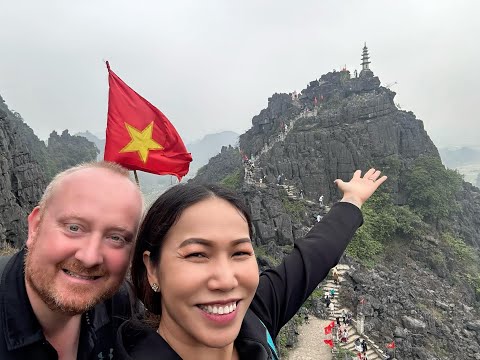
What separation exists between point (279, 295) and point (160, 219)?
1.26 m

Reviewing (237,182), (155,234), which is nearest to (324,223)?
(155,234)

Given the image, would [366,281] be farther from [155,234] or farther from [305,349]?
[155,234]

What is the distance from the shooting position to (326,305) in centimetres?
1814

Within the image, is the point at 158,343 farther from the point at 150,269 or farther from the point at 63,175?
the point at 63,175

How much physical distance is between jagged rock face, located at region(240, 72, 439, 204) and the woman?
32.4m

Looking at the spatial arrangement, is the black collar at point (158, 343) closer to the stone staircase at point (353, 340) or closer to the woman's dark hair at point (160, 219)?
the woman's dark hair at point (160, 219)

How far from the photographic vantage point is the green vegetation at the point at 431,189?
37.9m

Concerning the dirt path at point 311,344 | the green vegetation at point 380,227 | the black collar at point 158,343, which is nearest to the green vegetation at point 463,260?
the green vegetation at point 380,227

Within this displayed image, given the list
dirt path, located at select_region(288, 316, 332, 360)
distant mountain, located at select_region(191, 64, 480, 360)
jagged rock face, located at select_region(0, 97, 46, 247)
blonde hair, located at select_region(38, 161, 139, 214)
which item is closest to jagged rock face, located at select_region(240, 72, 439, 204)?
distant mountain, located at select_region(191, 64, 480, 360)

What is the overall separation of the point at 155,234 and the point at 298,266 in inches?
54.8

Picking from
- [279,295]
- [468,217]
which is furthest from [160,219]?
[468,217]

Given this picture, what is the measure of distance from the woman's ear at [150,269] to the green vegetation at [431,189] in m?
40.9

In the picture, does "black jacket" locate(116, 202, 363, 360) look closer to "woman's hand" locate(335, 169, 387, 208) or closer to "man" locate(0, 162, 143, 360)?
"woman's hand" locate(335, 169, 387, 208)

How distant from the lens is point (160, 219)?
6.12ft
